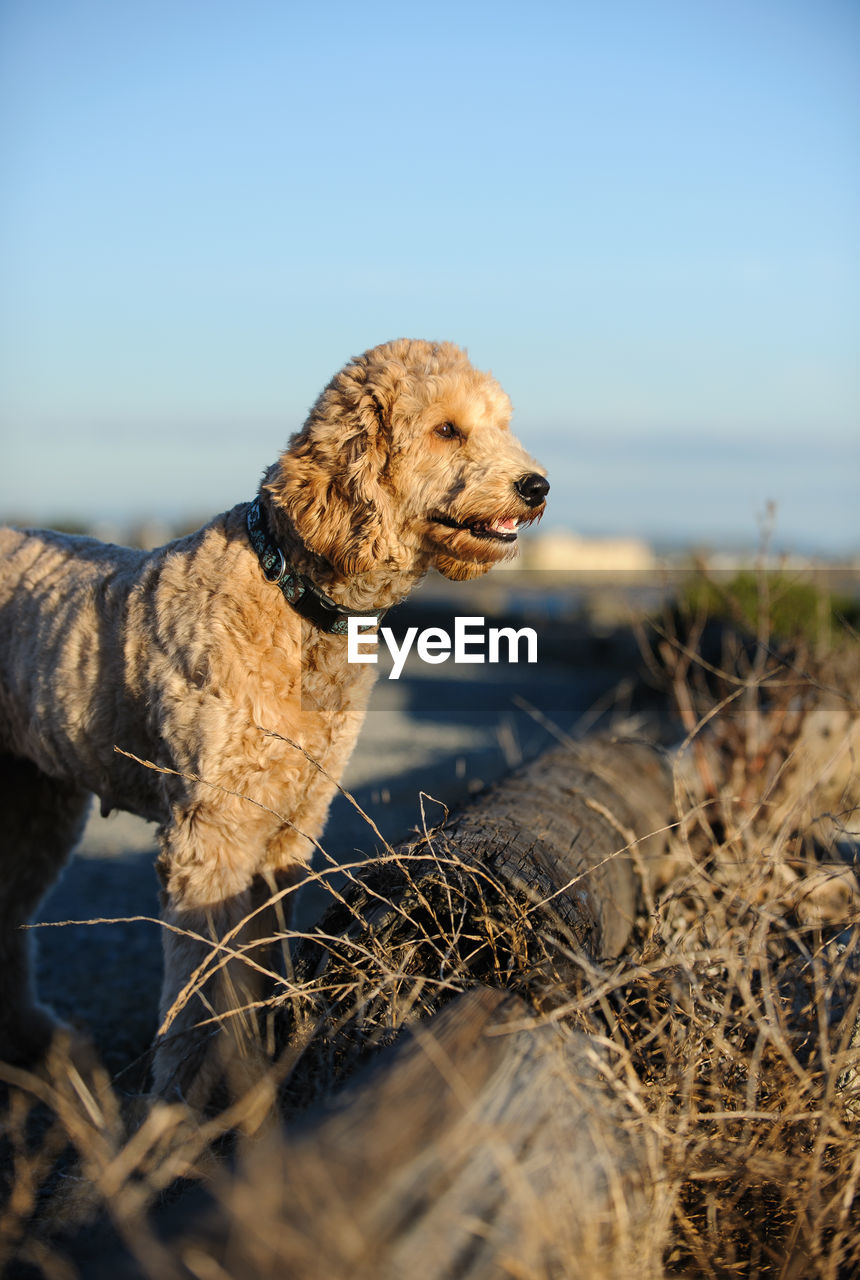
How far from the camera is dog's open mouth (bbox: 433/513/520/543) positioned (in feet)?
11.8

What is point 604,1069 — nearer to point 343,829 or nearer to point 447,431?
point 447,431

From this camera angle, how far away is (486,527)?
11.8 feet

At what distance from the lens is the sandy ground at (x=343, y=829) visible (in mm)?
4793

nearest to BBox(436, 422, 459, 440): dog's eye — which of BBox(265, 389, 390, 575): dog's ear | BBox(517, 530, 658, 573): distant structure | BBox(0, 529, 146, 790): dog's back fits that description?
BBox(265, 389, 390, 575): dog's ear

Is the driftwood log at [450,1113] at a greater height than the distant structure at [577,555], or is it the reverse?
the distant structure at [577,555]

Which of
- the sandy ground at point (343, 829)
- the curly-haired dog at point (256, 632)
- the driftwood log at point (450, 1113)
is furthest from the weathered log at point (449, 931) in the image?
the curly-haired dog at point (256, 632)

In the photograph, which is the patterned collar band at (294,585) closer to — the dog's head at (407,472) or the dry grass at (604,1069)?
the dog's head at (407,472)

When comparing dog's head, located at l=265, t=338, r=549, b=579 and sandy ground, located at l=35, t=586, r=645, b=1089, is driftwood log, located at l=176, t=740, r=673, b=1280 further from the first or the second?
dog's head, located at l=265, t=338, r=549, b=579

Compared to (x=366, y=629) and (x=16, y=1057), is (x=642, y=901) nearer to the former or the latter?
(x=366, y=629)

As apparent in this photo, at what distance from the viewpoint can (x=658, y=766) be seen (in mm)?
5914

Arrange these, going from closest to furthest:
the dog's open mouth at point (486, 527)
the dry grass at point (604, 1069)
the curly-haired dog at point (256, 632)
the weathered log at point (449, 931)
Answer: the dry grass at point (604, 1069) → the weathered log at point (449, 931) → the curly-haired dog at point (256, 632) → the dog's open mouth at point (486, 527)

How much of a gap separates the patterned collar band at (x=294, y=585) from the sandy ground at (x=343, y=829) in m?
0.72

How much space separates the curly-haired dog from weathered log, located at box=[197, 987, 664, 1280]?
4.78 feet

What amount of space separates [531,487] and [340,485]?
699 millimetres
